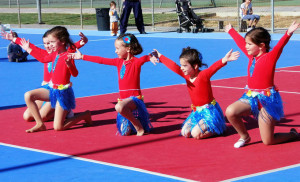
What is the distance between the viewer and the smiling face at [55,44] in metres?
9.43

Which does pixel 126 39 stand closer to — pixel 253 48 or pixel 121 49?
pixel 121 49

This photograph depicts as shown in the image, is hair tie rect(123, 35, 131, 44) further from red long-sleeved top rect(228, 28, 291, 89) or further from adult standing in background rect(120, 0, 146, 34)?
adult standing in background rect(120, 0, 146, 34)

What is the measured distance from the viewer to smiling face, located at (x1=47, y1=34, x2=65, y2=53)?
9430 mm

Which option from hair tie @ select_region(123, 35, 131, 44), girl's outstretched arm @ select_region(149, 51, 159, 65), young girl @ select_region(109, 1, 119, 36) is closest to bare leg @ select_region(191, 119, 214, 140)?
girl's outstretched arm @ select_region(149, 51, 159, 65)

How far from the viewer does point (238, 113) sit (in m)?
7.75

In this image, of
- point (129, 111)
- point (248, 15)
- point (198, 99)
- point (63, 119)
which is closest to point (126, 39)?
point (129, 111)

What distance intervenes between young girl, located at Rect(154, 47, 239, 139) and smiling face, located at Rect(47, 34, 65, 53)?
1.70 meters

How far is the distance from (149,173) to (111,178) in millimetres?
415

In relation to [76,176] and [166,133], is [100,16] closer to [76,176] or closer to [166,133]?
[166,133]

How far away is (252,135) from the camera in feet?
27.7

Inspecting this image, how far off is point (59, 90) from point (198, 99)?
208cm

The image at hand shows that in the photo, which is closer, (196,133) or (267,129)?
(267,129)

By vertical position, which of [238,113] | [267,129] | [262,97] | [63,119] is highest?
[262,97]

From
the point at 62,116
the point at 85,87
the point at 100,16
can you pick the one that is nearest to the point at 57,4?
the point at 100,16
